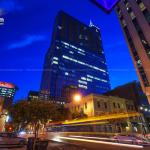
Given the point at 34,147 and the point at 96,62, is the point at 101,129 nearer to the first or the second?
the point at 34,147

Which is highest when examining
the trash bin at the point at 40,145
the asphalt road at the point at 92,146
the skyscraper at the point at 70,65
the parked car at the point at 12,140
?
the skyscraper at the point at 70,65

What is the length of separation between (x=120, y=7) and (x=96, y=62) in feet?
492

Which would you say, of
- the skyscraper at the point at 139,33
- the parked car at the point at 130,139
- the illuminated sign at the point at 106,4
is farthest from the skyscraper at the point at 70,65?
the illuminated sign at the point at 106,4

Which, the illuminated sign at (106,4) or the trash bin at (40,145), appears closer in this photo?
the illuminated sign at (106,4)

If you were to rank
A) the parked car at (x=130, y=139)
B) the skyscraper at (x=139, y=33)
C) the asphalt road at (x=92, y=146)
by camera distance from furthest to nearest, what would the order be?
1. the skyscraper at (x=139, y=33)
2. the parked car at (x=130, y=139)
3. the asphalt road at (x=92, y=146)

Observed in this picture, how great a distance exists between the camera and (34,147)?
12.3 meters

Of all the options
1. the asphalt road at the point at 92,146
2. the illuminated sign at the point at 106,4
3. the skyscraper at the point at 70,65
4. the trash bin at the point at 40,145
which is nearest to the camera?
the illuminated sign at the point at 106,4

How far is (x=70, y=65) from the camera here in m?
165

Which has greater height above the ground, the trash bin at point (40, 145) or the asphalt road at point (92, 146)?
the trash bin at point (40, 145)

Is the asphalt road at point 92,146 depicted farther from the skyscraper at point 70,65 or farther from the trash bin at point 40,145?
the skyscraper at point 70,65

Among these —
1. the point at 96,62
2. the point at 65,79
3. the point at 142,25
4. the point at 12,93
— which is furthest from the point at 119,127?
the point at 96,62

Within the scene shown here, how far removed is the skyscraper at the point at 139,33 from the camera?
3503 cm

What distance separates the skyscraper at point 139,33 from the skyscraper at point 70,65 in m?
97.7

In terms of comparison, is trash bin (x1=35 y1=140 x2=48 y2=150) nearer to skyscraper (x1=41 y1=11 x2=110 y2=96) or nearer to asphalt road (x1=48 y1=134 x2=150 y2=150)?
asphalt road (x1=48 y1=134 x2=150 y2=150)
